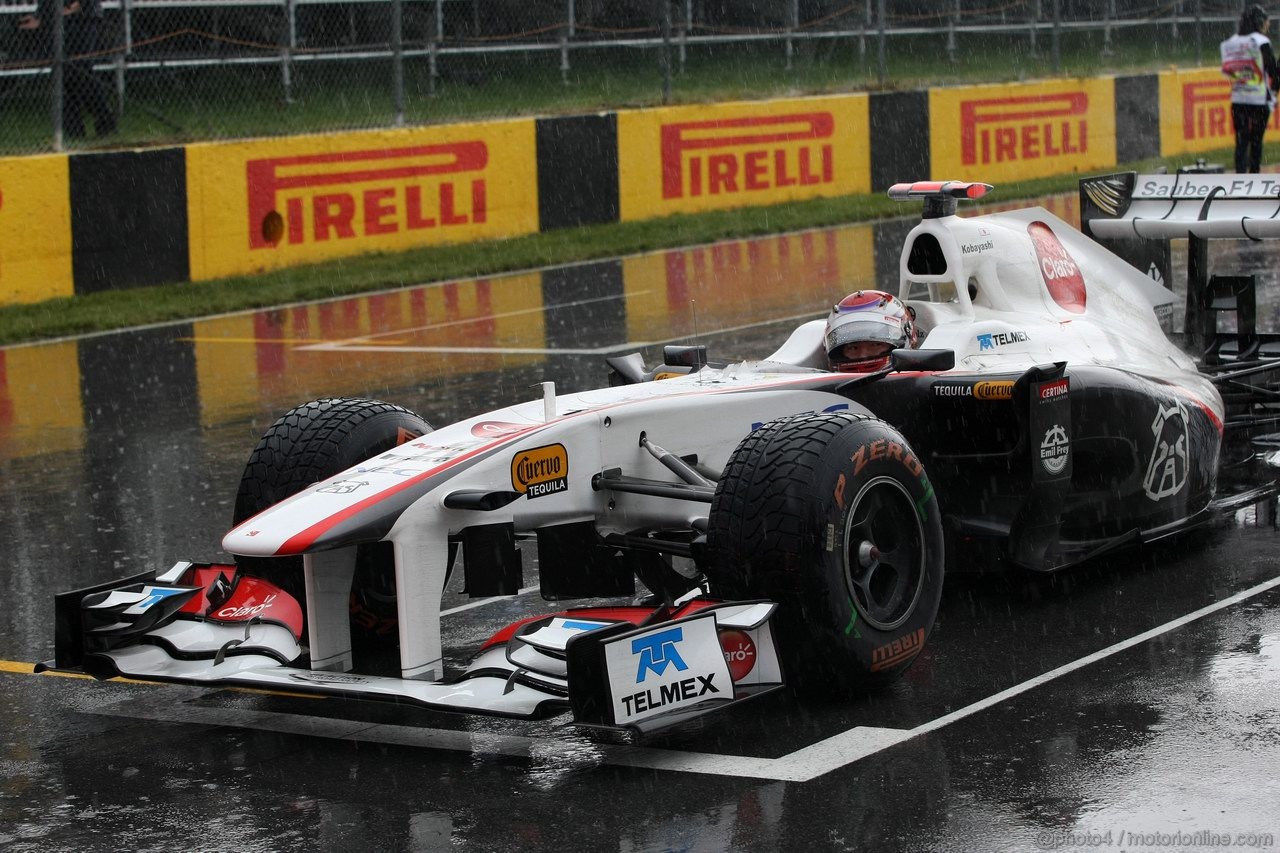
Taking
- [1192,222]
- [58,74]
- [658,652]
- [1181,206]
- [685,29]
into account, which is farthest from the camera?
[685,29]

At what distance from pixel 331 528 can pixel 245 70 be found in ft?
53.5

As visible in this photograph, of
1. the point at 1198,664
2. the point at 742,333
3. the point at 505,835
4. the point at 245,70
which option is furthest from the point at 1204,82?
the point at 505,835

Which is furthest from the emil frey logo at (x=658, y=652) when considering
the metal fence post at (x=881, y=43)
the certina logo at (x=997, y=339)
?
the metal fence post at (x=881, y=43)

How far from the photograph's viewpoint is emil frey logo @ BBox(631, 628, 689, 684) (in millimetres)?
5234

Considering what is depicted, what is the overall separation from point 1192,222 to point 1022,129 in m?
17.8

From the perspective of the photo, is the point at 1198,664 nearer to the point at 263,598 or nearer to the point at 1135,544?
the point at 1135,544

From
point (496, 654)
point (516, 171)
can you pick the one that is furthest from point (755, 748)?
point (516, 171)

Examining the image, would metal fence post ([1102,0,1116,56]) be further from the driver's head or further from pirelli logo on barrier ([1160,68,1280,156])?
the driver's head

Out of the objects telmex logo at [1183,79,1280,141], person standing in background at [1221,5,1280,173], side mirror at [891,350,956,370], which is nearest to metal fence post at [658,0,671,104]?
person standing in background at [1221,5,1280,173]

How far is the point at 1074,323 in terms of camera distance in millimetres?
8219

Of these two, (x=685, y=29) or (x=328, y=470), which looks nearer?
(x=328, y=470)

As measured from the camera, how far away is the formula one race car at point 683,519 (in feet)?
18.2

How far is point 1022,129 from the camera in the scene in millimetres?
26734

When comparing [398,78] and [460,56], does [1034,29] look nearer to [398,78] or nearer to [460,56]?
[460,56]
